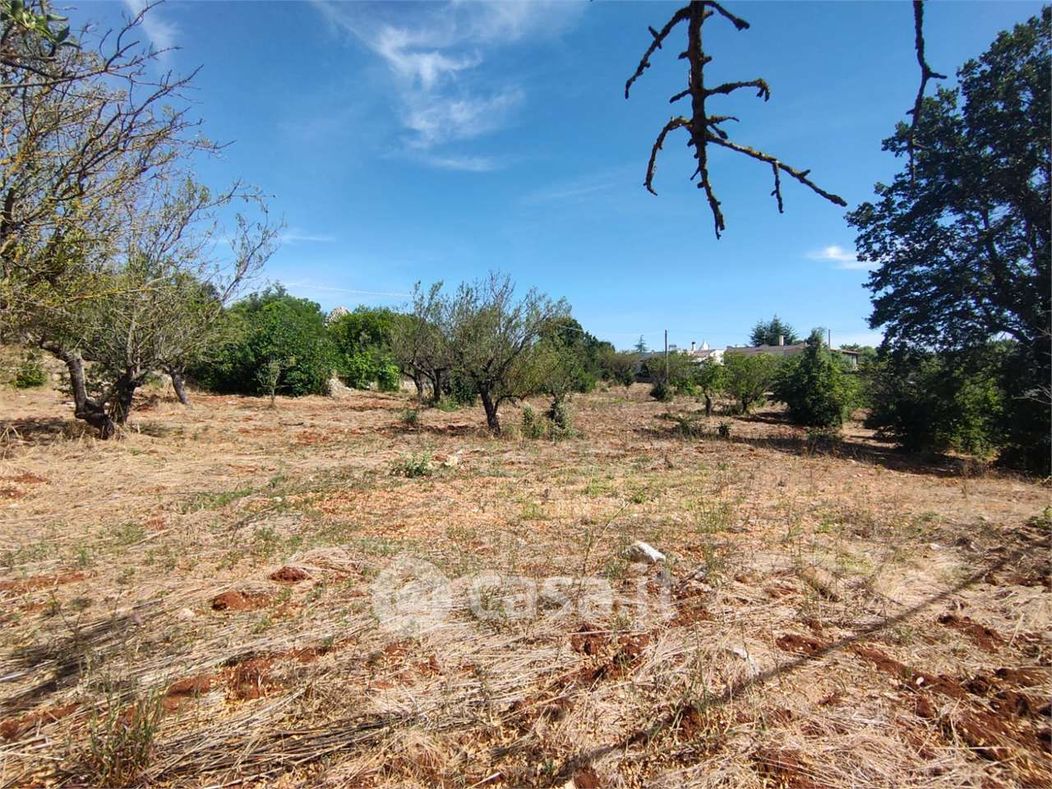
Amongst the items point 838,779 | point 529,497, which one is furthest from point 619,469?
point 838,779

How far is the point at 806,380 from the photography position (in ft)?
61.9

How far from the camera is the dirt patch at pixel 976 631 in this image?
9.46 feet

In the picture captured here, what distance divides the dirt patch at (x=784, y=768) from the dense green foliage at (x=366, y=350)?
71.9ft

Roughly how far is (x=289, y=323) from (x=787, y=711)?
2190 cm

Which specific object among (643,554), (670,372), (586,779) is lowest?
(586,779)

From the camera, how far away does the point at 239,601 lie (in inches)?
128

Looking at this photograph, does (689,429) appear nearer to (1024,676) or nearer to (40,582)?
(1024,676)

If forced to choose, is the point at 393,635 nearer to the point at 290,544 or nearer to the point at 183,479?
the point at 290,544

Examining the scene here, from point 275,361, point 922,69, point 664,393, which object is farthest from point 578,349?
point 922,69

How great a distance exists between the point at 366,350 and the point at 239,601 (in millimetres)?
23384

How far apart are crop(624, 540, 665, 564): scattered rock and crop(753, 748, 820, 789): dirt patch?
1.86 metres

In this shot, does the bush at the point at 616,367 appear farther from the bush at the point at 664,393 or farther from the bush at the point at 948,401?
the bush at the point at 948,401

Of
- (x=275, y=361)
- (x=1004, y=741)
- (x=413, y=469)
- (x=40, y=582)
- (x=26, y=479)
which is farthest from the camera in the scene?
(x=275, y=361)

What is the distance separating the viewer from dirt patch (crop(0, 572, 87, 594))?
345cm
